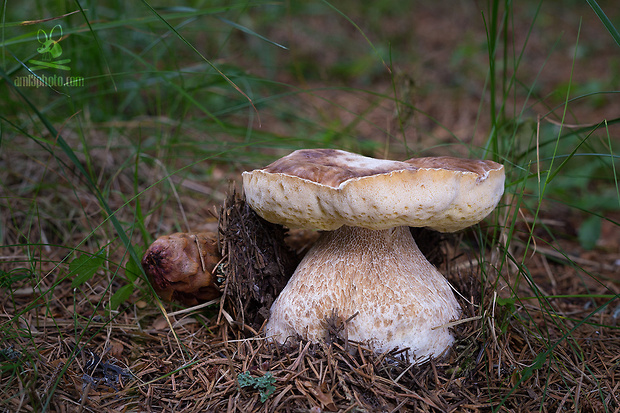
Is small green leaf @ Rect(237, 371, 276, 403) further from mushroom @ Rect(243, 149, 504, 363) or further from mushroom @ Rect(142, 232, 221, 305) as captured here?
mushroom @ Rect(142, 232, 221, 305)

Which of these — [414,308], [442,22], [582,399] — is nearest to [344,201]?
[414,308]

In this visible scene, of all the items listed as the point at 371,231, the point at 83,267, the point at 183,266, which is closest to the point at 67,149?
the point at 83,267

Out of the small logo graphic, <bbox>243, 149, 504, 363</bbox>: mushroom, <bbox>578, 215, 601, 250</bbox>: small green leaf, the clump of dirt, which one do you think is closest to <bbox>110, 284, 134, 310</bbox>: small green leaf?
the clump of dirt

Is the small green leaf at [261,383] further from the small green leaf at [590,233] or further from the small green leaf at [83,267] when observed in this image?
the small green leaf at [590,233]

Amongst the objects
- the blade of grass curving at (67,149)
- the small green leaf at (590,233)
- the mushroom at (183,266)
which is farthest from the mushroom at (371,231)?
the small green leaf at (590,233)

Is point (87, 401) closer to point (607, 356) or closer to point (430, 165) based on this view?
point (430, 165)
